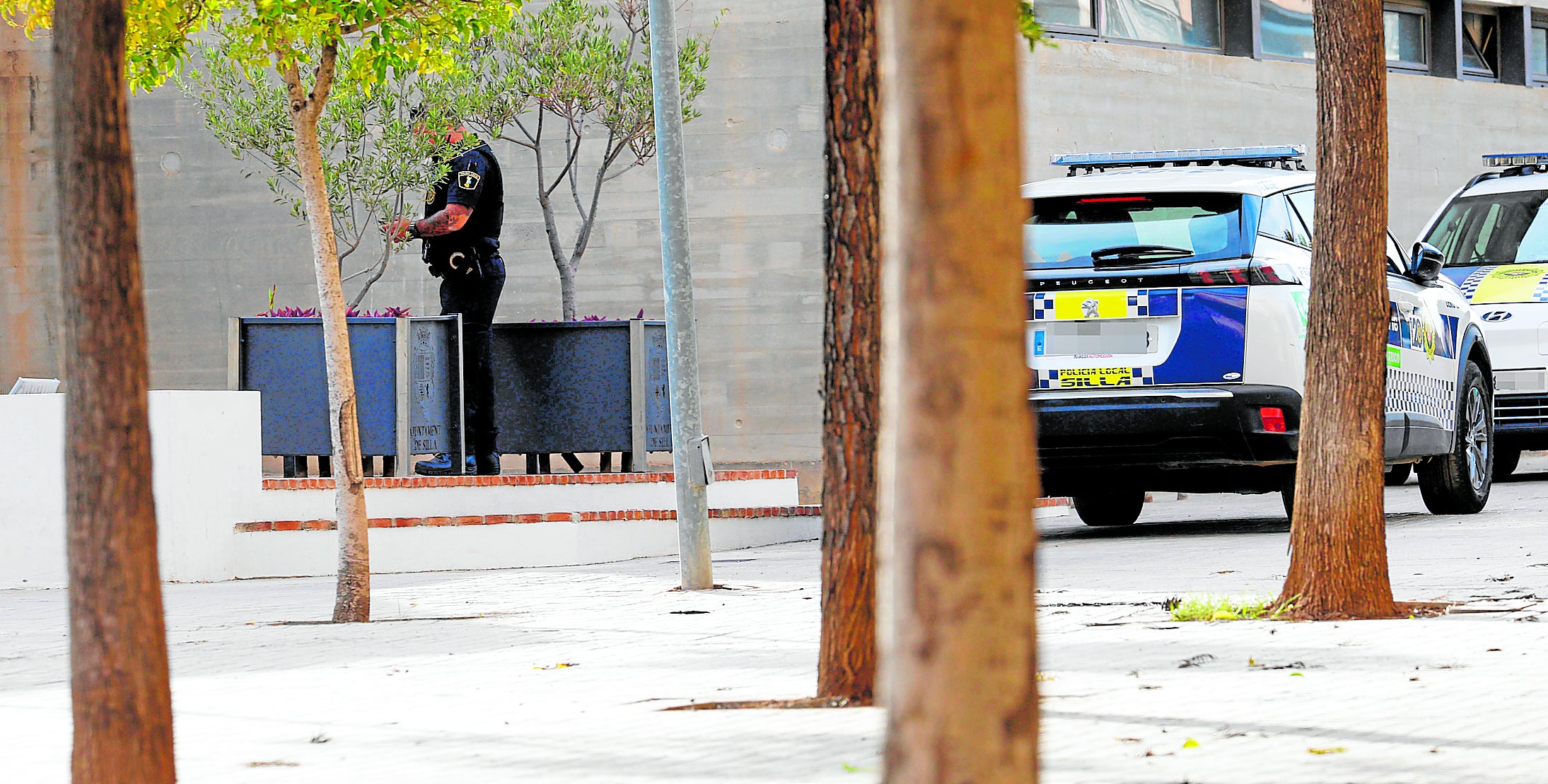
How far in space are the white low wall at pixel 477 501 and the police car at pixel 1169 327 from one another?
3.38m

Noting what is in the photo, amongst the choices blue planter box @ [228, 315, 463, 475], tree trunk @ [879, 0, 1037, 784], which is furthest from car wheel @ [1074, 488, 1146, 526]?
tree trunk @ [879, 0, 1037, 784]

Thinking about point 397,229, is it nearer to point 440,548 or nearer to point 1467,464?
point 440,548

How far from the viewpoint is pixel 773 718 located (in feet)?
17.0

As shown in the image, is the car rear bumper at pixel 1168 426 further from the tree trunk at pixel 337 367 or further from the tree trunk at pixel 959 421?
the tree trunk at pixel 959 421

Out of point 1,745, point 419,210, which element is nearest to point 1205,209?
point 1,745

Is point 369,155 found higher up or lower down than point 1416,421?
higher up

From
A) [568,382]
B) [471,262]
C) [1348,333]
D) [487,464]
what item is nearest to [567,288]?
[568,382]

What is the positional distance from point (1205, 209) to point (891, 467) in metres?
8.27

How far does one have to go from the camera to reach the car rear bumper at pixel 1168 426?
390 inches

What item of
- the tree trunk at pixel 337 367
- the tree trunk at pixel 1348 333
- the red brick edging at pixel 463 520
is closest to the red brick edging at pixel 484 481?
the red brick edging at pixel 463 520

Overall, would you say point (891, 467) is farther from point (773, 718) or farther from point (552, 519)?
point (552, 519)

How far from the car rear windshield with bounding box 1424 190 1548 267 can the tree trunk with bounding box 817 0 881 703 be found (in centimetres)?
1094

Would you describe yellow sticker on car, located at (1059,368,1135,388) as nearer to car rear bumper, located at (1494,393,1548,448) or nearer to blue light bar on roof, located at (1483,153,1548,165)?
car rear bumper, located at (1494,393,1548,448)

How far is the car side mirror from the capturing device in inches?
460
